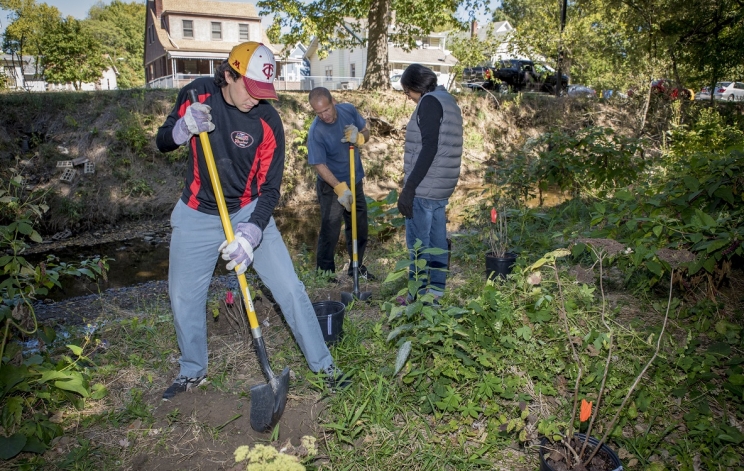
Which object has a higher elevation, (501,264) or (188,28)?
(188,28)

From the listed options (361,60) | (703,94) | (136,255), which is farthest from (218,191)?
(361,60)

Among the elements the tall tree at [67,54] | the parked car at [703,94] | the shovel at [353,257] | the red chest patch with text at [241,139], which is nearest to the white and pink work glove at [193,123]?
the red chest patch with text at [241,139]

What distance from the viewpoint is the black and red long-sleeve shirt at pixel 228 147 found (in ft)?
9.00

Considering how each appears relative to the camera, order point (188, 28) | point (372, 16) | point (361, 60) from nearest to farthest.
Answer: point (372, 16) → point (188, 28) → point (361, 60)

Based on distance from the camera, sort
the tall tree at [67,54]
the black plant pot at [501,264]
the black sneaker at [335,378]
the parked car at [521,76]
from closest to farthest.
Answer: the black sneaker at [335,378]
the black plant pot at [501,264]
the parked car at [521,76]
the tall tree at [67,54]

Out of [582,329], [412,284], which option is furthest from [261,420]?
[582,329]

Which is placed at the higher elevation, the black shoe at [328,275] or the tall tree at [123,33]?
the tall tree at [123,33]

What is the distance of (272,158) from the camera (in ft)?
9.48

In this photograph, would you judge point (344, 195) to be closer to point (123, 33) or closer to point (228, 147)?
point (228, 147)

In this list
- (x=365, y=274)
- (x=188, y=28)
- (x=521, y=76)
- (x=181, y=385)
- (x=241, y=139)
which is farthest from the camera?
(x=188, y=28)

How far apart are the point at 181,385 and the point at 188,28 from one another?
32.1 metres

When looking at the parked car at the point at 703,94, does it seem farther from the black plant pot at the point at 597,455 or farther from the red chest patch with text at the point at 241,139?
the red chest patch with text at the point at 241,139

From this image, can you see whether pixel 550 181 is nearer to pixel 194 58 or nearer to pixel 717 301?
pixel 717 301

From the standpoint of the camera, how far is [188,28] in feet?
98.9
